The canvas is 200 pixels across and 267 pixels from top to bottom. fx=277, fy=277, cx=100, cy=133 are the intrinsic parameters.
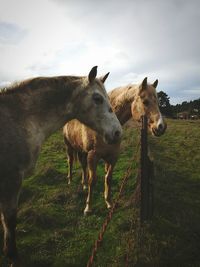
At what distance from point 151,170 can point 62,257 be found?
2.35 m

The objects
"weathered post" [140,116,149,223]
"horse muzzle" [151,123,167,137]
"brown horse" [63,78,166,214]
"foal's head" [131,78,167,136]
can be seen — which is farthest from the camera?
"brown horse" [63,78,166,214]

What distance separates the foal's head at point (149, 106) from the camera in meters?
6.25

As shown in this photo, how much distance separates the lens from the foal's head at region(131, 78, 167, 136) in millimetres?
6250

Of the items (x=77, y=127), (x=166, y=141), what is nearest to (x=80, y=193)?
(x=77, y=127)

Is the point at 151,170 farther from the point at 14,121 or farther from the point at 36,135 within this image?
the point at 14,121

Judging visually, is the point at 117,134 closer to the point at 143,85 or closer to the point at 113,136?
the point at 113,136

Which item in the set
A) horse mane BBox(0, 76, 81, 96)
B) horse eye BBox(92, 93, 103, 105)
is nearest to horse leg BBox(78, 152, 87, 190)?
horse eye BBox(92, 93, 103, 105)

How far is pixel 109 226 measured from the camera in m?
5.68

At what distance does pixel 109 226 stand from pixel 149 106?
2821mm

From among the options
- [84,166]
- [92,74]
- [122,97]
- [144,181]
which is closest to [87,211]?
[144,181]

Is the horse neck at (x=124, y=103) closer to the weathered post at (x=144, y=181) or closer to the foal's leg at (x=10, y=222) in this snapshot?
the weathered post at (x=144, y=181)

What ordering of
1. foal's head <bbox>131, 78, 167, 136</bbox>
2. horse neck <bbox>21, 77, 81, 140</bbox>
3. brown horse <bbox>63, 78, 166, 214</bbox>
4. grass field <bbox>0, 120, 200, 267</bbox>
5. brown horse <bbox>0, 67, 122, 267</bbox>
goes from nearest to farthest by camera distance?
1. brown horse <bbox>0, 67, 122, 267</bbox>
2. horse neck <bbox>21, 77, 81, 140</bbox>
3. grass field <bbox>0, 120, 200, 267</bbox>
4. foal's head <bbox>131, 78, 167, 136</bbox>
5. brown horse <bbox>63, 78, 166, 214</bbox>

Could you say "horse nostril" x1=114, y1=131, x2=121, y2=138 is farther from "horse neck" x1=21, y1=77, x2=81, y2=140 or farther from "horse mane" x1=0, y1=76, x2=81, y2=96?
"horse mane" x1=0, y1=76, x2=81, y2=96

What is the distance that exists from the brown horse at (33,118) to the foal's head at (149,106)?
180 centimetres
